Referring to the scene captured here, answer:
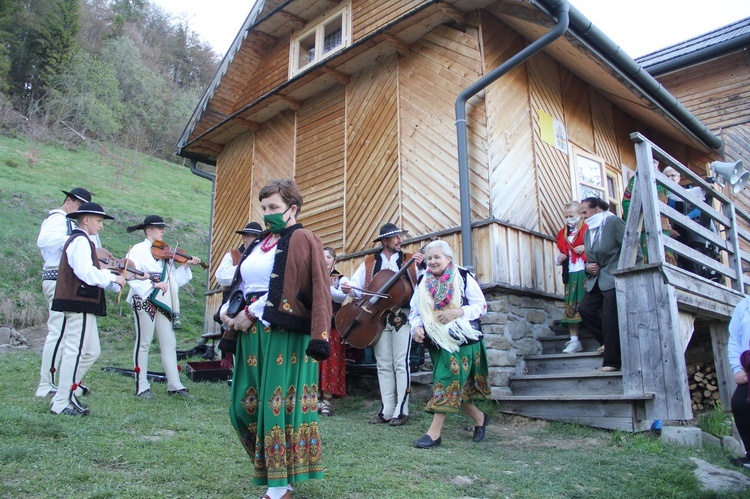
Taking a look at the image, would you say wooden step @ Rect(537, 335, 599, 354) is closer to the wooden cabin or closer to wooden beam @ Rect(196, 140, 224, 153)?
the wooden cabin

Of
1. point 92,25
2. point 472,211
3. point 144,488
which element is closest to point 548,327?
point 472,211

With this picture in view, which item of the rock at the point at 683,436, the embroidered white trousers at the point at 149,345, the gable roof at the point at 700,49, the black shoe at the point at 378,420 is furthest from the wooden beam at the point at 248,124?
the rock at the point at 683,436

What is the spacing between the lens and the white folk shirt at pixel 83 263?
5.12m

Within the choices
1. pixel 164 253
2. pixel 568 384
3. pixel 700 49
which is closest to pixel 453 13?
pixel 164 253

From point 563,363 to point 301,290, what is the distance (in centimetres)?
441

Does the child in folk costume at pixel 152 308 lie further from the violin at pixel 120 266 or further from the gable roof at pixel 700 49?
the gable roof at pixel 700 49

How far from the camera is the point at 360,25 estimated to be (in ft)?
32.4

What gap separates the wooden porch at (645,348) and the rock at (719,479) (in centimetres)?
75

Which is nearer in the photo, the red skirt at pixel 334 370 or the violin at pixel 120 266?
the violin at pixel 120 266

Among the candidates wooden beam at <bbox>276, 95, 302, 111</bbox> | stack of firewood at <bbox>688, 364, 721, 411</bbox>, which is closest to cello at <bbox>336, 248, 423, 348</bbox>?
stack of firewood at <bbox>688, 364, 721, 411</bbox>

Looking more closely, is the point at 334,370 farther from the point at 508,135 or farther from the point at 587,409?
the point at 508,135

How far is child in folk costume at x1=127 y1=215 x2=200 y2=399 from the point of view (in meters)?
6.13

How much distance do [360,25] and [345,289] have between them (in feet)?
17.8

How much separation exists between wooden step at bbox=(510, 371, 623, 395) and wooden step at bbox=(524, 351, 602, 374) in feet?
0.80
